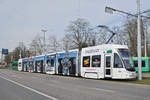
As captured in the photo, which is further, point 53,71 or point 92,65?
point 53,71

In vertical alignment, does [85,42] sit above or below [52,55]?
above

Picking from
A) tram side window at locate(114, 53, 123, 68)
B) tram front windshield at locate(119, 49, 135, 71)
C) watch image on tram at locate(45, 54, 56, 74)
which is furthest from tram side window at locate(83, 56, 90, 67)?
watch image on tram at locate(45, 54, 56, 74)

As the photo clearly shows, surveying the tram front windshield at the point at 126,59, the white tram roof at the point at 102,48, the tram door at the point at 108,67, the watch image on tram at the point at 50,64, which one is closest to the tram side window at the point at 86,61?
the white tram roof at the point at 102,48

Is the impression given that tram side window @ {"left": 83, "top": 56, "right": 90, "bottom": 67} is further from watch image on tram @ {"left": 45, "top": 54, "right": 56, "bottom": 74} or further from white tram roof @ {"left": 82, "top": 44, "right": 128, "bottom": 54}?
watch image on tram @ {"left": 45, "top": 54, "right": 56, "bottom": 74}

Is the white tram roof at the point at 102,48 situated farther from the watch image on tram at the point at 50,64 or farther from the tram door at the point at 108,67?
the watch image on tram at the point at 50,64

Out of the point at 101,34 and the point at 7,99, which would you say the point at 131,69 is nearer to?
the point at 7,99

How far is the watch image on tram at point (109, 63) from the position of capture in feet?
52.1

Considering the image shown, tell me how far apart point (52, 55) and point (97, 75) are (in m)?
11.1

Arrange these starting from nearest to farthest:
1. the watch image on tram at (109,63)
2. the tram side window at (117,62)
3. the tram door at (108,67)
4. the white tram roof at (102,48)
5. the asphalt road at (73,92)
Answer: the asphalt road at (73,92) < the watch image on tram at (109,63) < the tram side window at (117,62) < the tram door at (108,67) < the white tram roof at (102,48)

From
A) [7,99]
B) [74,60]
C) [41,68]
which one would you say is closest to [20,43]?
[41,68]

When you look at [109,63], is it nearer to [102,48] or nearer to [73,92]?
[102,48]

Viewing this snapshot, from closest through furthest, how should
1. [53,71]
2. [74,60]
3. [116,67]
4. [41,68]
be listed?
[116,67]
[74,60]
[53,71]
[41,68]

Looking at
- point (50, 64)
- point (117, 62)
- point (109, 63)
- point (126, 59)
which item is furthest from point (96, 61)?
→ point (50, 64)

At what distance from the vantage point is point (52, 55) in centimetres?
2706
